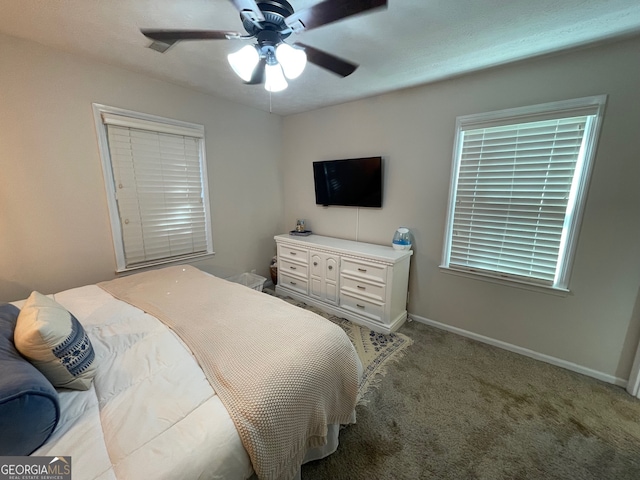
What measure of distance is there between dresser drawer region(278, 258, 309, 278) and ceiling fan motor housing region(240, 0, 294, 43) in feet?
7.57

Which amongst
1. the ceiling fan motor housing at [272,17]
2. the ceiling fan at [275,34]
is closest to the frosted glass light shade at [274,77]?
the ceiling fan at [275,34]

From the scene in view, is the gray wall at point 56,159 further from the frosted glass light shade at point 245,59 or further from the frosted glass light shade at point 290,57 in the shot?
the frosted glass light shade at point 290,57

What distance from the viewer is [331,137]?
317 centimetres

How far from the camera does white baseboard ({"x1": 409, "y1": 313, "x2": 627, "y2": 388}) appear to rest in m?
1.94

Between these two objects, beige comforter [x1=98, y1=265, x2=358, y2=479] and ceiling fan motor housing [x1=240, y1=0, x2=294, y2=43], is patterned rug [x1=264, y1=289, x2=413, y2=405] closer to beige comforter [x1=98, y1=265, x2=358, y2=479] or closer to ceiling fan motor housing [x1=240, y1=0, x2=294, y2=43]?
beige comforter [x1=98, y1=265, x2=358, y2=479]

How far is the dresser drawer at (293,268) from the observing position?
314 cm

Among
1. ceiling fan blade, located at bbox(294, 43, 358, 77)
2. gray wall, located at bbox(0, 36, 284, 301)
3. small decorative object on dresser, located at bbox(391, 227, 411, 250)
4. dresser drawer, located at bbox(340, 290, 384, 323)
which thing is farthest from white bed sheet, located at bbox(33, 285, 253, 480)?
small decorative object on dresser, located at bbox(391, 227, 411, 250)

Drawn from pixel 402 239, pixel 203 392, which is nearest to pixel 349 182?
pixel 402 239

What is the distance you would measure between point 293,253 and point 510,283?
2.27 m

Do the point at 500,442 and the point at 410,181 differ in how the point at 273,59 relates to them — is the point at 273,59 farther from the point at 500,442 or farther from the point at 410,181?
the point at 500,442

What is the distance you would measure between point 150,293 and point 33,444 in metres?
1.19

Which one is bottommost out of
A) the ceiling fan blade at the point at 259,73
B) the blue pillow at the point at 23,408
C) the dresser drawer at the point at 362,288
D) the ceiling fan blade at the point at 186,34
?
the dresser drawer at the point at 362,288

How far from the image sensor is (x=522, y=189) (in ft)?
6.94

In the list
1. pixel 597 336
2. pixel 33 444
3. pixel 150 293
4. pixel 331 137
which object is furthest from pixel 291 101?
pixel 597 336
